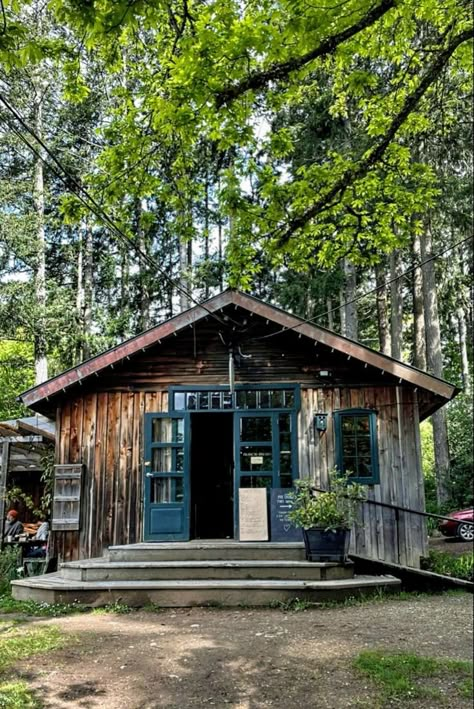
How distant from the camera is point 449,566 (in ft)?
30.1

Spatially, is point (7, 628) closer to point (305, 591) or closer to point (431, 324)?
point (305, 591)

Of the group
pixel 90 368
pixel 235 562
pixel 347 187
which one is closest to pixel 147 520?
pixel 235 562

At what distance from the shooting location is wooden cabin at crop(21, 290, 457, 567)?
962cm

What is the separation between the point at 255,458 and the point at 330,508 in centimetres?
199

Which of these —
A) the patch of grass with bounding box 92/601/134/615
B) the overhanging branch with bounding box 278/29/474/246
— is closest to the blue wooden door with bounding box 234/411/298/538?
the patch of grass with bounding box 92/601/134/615

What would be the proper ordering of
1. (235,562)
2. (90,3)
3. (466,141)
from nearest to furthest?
(90,3)
(235,562)
(466,141)

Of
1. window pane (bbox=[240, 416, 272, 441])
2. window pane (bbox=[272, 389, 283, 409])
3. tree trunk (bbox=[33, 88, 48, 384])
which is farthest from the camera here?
tree trunk (bbox=[33, 88, 48, 384])

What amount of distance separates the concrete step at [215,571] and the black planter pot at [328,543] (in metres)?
0.17

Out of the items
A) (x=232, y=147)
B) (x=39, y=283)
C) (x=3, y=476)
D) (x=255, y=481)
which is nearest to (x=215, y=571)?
(x=255, y=481)

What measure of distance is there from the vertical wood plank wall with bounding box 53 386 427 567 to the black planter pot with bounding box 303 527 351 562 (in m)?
1.36

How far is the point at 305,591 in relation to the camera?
763cm

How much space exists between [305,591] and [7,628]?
3633 millimetres

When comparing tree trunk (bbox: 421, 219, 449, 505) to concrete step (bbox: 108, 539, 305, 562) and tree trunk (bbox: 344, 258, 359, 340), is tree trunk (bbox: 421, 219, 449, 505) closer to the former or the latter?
tree trunk (bbox: 344, 258, 359, 340)

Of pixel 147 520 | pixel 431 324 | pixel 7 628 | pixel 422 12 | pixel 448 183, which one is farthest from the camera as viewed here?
pixel 431 324
